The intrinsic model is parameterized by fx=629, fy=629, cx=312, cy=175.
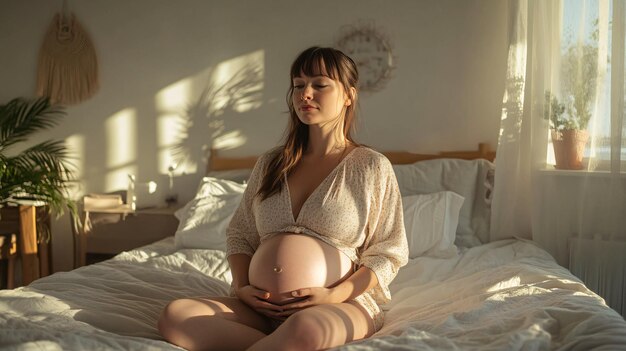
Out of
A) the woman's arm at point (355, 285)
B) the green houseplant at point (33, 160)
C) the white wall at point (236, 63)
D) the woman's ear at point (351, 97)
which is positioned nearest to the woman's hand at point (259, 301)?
the woman's arm at point (355, 285)

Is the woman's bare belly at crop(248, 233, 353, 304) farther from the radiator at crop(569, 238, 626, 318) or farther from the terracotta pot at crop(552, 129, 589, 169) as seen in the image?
the terracotta pot at crop(552, 129, 589, 169)

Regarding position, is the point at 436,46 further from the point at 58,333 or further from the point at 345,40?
the point at 58,333

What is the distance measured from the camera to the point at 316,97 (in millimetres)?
2002

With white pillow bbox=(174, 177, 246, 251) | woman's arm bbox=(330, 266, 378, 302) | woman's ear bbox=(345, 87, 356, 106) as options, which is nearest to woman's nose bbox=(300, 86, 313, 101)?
woman's ear bbox=(345, 87, 356, 106)

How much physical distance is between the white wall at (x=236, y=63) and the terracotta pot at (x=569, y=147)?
68 centimetres

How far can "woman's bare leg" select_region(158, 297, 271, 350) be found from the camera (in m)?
1.67

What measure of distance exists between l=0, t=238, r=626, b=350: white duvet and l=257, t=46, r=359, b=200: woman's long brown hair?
1.78 ft

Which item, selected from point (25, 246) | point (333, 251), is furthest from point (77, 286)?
point (25, 246)

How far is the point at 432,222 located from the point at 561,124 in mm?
759

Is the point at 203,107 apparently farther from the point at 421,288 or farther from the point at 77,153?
the point at 421,288

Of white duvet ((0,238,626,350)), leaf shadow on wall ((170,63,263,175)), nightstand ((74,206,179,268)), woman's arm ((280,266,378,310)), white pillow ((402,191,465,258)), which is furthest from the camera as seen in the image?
leaf shadow on wall ((170,63,263,175))

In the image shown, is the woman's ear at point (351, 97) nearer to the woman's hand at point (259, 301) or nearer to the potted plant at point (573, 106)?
the woman's hand at point (259, 301)

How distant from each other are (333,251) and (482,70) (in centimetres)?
212

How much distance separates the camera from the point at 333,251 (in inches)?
75.6
